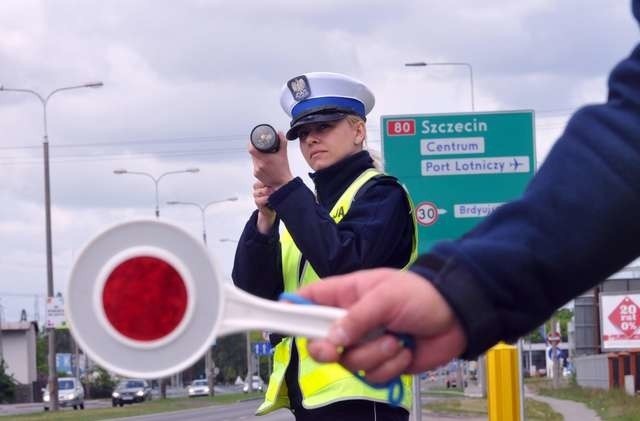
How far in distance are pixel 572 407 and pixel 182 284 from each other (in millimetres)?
35455

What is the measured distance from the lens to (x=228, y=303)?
5.69ft

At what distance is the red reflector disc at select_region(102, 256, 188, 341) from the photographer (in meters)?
1.74

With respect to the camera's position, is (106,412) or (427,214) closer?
(427,214)

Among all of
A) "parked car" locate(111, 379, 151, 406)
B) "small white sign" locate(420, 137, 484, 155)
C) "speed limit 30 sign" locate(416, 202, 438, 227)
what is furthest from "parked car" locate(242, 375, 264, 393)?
"speed limit 30 sign" locate(416, 202, 438, 227)

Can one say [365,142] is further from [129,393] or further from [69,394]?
[129,393]

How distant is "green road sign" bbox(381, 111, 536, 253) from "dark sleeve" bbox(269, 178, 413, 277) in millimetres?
9892

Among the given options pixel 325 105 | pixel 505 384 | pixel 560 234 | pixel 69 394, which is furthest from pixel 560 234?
pixel 69 394

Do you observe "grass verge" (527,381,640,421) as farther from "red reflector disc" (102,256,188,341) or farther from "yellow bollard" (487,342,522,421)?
"red reflector disc" (102,256,188,341)

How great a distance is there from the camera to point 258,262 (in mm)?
4367

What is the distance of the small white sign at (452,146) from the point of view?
49.8 feet

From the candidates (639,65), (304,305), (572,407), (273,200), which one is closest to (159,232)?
(304,305)

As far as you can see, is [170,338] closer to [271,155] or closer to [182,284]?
[182,284]

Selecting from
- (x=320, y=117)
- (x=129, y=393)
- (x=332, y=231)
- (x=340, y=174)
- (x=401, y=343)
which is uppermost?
(x=320, y=117)

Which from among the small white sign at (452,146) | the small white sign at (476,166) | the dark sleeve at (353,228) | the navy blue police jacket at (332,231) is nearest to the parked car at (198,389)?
the small white sign at (452,146)
